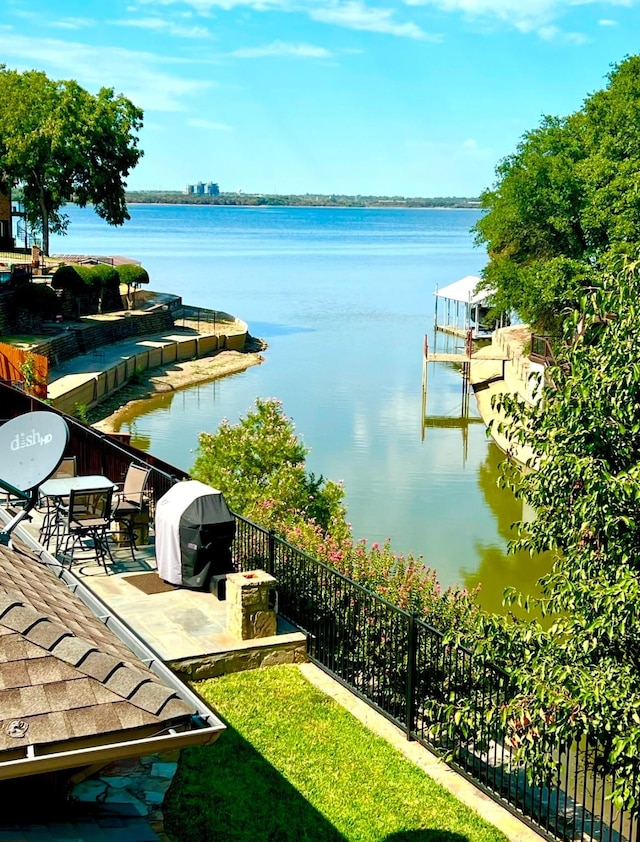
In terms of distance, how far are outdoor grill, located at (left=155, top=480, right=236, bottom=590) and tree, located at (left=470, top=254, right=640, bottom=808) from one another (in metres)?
5.11

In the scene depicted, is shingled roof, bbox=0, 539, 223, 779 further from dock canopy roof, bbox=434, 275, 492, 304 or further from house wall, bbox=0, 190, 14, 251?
house wall, bbox=0, 190, 14, 251

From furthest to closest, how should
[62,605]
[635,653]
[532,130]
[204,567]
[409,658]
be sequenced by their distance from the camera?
1. [532,130]
2. [204,567]
3. [409,658]
4. [635,653]
5. [62,605]

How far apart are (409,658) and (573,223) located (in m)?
31.4

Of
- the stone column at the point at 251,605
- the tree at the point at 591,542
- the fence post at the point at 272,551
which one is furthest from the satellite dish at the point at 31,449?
the fence post at the point at 272,551

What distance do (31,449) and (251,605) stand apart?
3392 mm

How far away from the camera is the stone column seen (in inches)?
412

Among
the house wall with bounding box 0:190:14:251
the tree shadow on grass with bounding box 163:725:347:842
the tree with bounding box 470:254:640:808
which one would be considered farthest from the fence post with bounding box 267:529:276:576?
the house wall with bounding box 0:190:14:251

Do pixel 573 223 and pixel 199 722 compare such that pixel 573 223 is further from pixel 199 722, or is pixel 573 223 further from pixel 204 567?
pixel 199 722

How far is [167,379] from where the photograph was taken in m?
47.5

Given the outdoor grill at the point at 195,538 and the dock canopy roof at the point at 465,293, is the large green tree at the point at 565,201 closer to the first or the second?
the dock canopy roof at the point at 465,293

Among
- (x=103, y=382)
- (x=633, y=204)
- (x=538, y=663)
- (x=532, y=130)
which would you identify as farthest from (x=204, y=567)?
(x=532, y=130)

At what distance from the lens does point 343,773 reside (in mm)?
8688

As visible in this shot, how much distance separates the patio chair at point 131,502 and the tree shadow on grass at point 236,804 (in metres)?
4.68

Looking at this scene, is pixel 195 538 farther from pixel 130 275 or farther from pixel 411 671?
pixel 130 275
